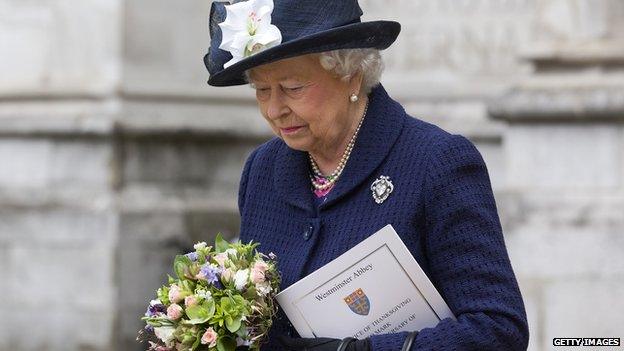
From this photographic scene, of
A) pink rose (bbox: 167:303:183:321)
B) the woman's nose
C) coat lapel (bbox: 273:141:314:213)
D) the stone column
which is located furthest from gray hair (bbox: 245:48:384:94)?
the stone column

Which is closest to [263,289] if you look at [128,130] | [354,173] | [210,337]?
[210,337]

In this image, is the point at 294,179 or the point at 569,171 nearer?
the point at 294,179

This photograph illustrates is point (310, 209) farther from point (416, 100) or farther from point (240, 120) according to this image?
point (240, 120)

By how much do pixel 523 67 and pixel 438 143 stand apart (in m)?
3.84

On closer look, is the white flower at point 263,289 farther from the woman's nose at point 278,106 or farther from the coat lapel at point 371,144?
the woman's nose at point 278,106

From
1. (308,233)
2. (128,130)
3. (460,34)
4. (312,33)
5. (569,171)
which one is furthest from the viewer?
(128,130)

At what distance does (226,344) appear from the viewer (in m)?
A: 3.10

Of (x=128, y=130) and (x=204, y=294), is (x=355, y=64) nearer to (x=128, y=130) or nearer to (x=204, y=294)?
(x=204, y=294)

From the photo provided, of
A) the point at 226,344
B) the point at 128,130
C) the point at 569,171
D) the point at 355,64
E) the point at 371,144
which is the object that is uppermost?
the point at 355,64

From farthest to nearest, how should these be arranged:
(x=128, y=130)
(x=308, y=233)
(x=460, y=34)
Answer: (x=128, y=130)
(x=460, y=34)
(x=308, y=233)

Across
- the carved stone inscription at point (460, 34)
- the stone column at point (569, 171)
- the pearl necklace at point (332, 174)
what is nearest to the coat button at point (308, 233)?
the pearl necklace at point (332, 174)

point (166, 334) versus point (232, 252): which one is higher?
point (232, 252)

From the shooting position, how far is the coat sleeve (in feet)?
9.96

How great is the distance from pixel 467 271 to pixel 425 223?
5.4 inches
